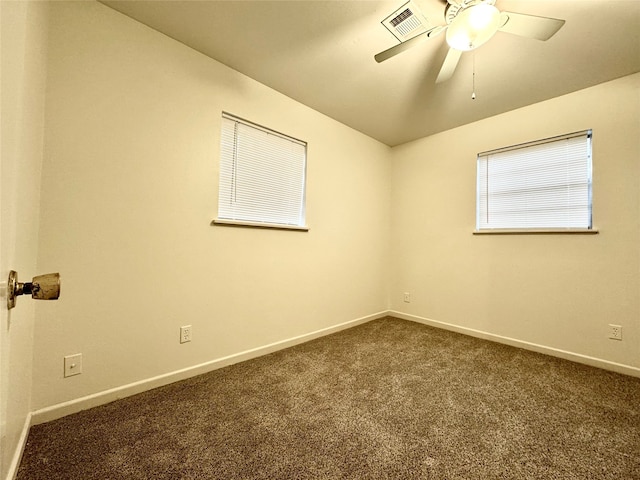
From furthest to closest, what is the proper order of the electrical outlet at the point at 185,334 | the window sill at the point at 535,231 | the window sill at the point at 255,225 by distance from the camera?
the window sill at the point at 535,231 < the window sill at the point at 255,225 < the electrical outlet at the point at 185,334

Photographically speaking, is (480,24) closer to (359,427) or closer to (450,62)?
(450,62)

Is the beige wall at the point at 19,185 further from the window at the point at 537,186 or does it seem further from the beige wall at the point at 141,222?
the window at the point at 537,186

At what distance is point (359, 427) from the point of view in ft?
4.46

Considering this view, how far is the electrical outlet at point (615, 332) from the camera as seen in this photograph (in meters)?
2.05

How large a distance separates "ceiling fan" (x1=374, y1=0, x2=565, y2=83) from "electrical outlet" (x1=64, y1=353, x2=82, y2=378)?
2.51 meters

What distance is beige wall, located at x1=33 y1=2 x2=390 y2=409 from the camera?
55.4 inches

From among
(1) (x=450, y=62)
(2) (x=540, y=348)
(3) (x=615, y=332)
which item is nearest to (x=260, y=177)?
(1) (x=450, y=62)

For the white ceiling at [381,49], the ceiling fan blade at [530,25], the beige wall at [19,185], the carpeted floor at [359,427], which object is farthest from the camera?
the white ceiling at [381,49]

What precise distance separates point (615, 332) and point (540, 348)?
53cm

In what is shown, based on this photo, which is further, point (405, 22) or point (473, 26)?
point (405, 22)

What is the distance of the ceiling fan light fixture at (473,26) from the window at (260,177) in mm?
1504

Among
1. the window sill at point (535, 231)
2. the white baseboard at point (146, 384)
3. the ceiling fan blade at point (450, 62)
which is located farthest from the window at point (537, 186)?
the white baseboard at point (146, 384)

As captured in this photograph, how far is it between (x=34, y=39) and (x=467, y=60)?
2.48 metres

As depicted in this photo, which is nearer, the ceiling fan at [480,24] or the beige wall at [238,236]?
the ceiling fan at [480,24]
